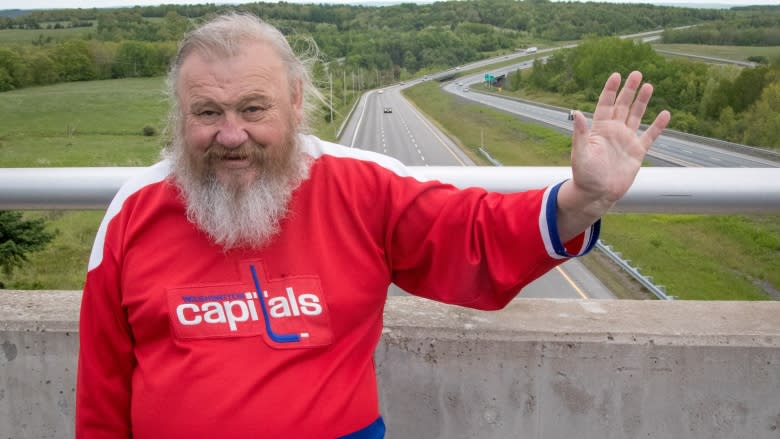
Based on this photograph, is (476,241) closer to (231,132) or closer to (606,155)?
(606,155)

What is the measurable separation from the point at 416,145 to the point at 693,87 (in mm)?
2191

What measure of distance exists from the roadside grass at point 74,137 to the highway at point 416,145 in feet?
3.30

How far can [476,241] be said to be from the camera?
2.03m

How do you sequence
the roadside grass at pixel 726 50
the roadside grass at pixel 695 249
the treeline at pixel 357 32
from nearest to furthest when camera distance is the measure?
the roadside grass at pixel 695 249 → the treeline at pixel 357 32 → the roadside grass at pixel 726 50

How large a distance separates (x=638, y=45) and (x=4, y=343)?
489cm

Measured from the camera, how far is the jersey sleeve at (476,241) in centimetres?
194

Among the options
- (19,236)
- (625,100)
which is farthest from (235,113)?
(19,236)

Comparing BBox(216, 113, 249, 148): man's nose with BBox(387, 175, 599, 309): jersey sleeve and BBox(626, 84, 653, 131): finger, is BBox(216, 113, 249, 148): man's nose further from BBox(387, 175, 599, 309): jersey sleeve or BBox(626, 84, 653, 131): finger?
BBox(626, 84, 653, 131): finger

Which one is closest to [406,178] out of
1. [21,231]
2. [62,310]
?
[62,310]

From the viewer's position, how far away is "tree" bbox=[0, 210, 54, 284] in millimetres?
3121

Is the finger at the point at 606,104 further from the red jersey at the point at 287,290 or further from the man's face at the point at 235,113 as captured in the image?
the man's face at the point at 235,113

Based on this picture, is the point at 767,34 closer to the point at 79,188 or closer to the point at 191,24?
the point at 191,24

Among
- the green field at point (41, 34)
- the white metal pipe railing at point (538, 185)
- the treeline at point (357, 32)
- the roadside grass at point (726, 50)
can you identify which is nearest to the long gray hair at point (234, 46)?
the treeline at point (357, 32)

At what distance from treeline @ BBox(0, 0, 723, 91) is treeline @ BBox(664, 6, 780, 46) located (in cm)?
13
